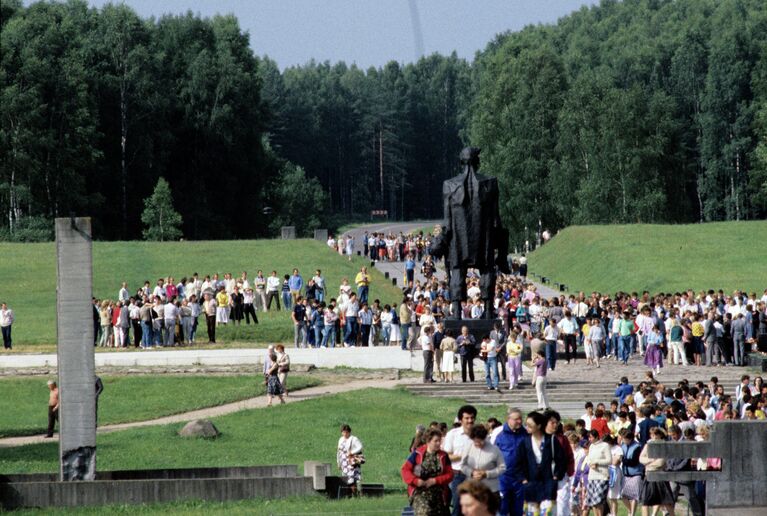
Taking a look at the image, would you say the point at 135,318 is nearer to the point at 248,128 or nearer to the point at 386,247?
the point at 386,247

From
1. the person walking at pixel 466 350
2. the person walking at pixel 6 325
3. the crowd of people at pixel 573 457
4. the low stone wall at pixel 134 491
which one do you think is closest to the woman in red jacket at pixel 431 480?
the crowd of people at pixel 573 457

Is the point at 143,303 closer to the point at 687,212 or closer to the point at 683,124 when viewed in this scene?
the point at 687,212

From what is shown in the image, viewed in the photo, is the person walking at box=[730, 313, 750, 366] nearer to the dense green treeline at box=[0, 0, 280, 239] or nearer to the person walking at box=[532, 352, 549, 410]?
the person walking at box=[532, 352, 549, 410]

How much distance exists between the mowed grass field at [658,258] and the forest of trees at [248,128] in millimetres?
14939

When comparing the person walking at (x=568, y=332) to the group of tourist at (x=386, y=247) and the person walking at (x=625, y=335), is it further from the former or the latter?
the group of tourist at (x=386, y=247)

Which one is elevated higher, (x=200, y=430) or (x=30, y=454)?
(x=200, y=430)

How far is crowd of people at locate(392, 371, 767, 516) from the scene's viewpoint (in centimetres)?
1545

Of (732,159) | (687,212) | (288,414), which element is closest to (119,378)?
(288,414)

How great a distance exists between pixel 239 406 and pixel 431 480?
17843mm

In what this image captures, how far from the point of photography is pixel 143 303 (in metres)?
41.7

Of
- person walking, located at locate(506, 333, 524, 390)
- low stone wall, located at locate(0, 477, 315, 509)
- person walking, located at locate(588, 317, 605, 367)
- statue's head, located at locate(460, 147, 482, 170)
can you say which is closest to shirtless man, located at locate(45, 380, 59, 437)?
low stone wall, located at locate(0, 477, 315, 509)

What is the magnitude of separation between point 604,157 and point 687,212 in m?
7.62

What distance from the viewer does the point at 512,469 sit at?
1622 centimetres

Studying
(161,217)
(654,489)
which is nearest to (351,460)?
(654,489)
